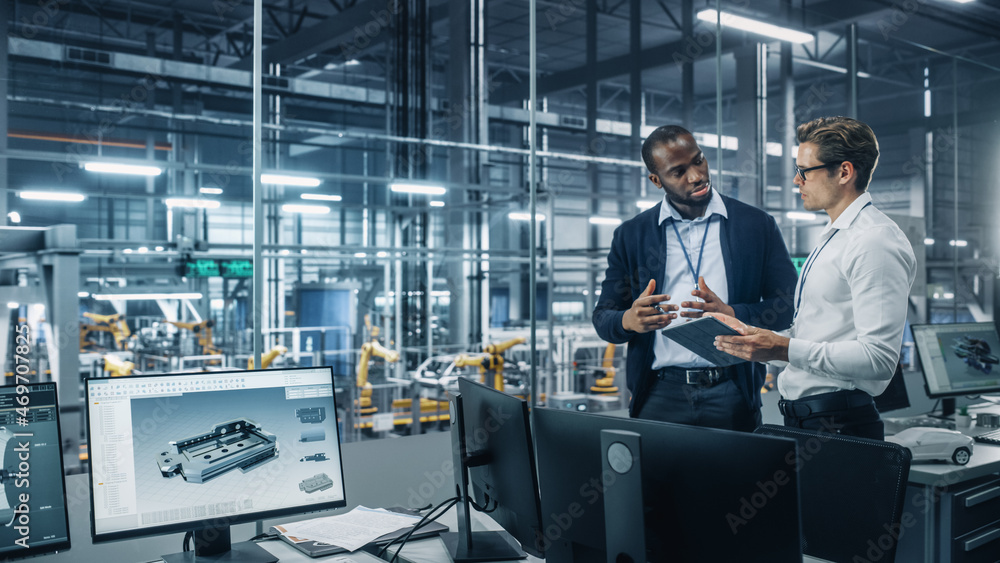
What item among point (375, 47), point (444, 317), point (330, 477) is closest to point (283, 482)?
point (330, 477)

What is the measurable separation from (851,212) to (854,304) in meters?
0.25

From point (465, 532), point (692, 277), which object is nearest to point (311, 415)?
point (465, 532)

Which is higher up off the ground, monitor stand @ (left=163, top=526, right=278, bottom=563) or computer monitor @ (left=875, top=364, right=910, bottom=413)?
computer monitor @ (left=875, top=364, right=910, bottom=413)

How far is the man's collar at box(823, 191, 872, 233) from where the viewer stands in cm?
186

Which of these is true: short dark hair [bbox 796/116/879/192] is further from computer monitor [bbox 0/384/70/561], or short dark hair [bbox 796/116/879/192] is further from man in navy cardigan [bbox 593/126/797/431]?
computer monitor [bbox 0/384/70/561]

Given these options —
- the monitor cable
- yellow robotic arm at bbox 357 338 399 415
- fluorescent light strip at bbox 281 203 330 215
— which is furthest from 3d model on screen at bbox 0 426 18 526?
fluorescent light strip at bbox 281 203 330 215

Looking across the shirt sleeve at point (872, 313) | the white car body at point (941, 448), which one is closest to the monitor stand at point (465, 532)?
the shirt sleeve at point (872, 313)

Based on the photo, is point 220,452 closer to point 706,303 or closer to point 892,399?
point 706,303

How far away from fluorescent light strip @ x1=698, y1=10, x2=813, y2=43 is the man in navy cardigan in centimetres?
229

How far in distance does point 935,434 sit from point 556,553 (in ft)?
5.68

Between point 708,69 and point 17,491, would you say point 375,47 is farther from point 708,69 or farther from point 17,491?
point 17,491

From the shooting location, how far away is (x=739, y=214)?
2121 millimetres

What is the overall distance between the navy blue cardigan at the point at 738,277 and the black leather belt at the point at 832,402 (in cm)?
14

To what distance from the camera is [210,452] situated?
1.67 m
